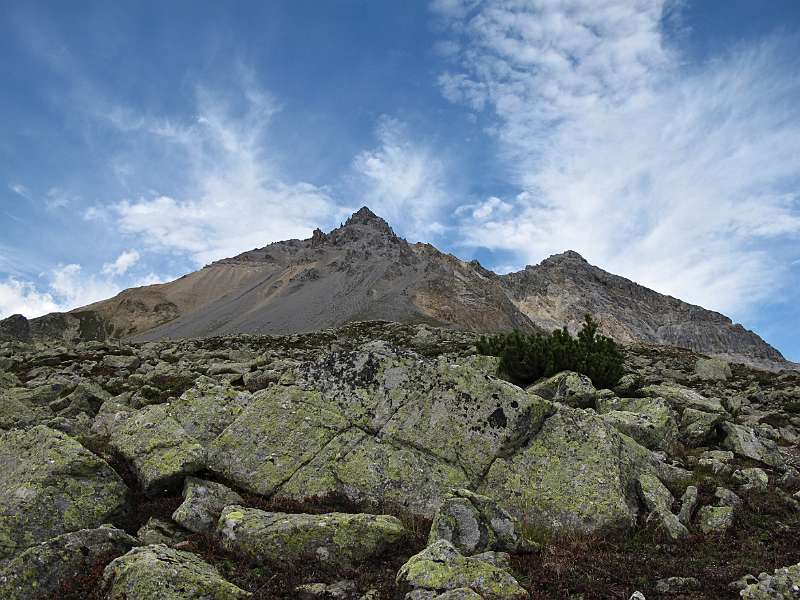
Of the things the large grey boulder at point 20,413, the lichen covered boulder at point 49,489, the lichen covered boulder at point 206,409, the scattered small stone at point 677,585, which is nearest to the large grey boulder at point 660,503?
the scattered small stone at point 677,585

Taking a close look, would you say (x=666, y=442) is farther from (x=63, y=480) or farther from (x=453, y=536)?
(x=63, y=480)

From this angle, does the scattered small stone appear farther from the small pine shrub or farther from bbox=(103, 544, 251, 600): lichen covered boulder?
the small pine shrub

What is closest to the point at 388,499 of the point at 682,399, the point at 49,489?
the point at 49,489

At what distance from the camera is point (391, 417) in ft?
42.2

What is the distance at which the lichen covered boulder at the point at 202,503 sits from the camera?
32.1 feet

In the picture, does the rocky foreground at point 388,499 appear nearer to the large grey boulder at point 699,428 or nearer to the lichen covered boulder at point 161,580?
the lichen covered boulder at point 161,580

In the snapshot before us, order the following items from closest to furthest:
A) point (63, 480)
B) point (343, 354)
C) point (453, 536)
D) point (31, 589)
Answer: point (31, 589) < point (453, 536) < point (63, 480) < point (343, 354)

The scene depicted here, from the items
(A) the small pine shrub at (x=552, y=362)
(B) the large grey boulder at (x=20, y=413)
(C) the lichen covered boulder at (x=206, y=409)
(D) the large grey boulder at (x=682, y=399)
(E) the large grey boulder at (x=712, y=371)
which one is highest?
(E) the large grey boulder at (x=712, y=371)

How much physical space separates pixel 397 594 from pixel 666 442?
1264cm

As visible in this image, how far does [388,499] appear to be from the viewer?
36.9 ft

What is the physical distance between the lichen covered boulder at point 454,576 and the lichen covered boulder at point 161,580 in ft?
7.77

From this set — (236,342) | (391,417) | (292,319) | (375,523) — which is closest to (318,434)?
(391,417)

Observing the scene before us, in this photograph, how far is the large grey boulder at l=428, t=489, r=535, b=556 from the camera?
9117 millimetres

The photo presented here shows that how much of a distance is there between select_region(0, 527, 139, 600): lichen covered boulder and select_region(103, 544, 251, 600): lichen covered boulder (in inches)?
35.5
